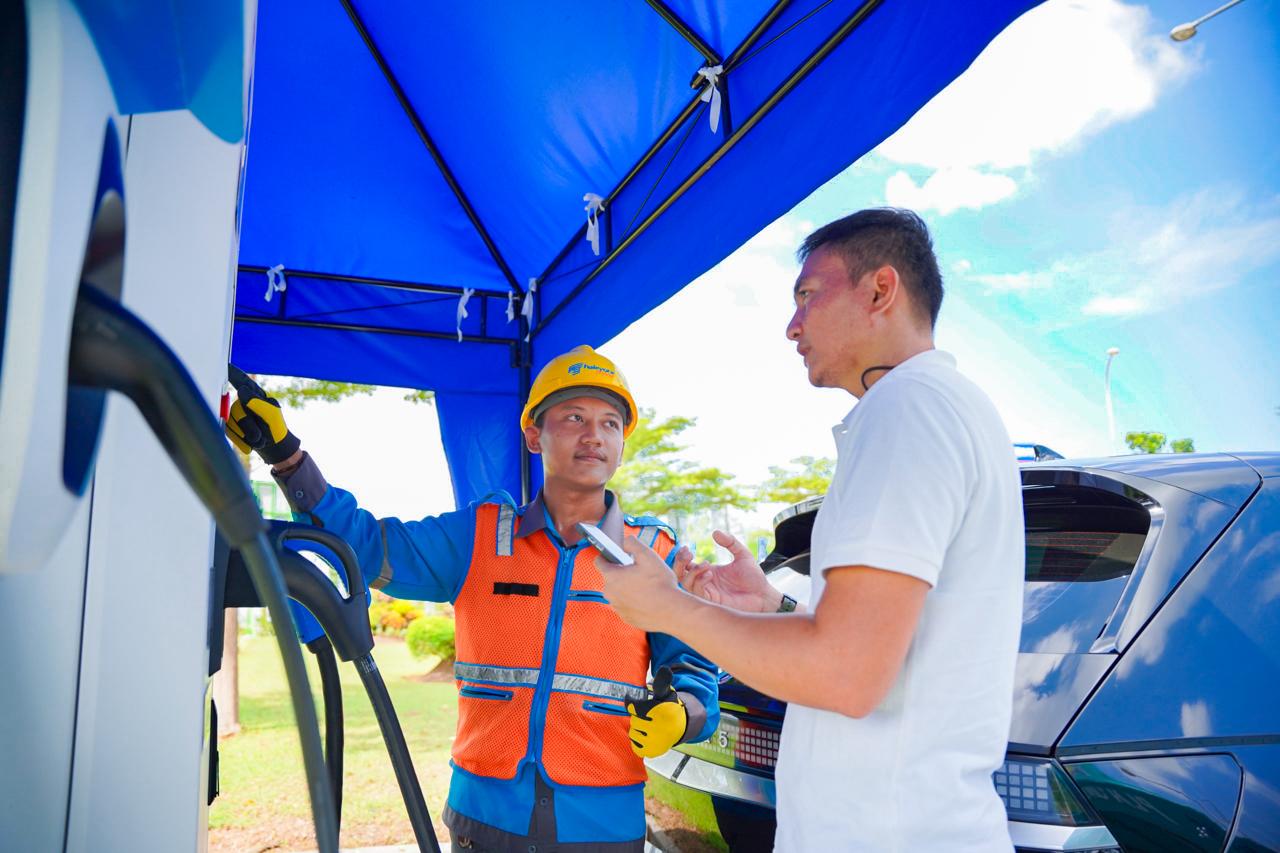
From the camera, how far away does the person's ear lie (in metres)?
1.43

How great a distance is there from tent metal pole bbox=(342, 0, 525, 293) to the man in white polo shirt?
10.1 ft

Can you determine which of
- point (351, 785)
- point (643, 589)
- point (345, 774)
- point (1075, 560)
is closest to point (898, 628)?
point (643, 589)

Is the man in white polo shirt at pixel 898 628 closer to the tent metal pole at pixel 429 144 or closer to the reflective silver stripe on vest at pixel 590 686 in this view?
the reflective silver stripe on vest at pixel 590 686

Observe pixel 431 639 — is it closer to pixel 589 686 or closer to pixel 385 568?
pixel 385 568

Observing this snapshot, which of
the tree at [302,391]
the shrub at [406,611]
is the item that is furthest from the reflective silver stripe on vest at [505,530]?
the shrub at [406,611]

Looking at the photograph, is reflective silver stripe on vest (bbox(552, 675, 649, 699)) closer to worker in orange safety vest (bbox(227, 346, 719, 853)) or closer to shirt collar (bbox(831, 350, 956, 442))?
worker in orange safety vest (bbox(227, 346, 719, 853))

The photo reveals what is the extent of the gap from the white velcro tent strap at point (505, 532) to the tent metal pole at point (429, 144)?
2.23 m

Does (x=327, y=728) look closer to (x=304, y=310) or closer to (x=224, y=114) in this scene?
(x=224, y=114)

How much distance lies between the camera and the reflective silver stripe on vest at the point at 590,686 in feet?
7.37

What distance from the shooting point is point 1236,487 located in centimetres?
187

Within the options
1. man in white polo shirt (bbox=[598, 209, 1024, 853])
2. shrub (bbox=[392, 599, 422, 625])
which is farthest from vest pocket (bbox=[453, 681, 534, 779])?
shrub (bbox=[392, 599, 422, 625])

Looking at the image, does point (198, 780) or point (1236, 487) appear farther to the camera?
point (1236, 487)

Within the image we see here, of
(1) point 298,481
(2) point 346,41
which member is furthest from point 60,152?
(2) point 346,41

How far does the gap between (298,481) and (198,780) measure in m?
1.61
